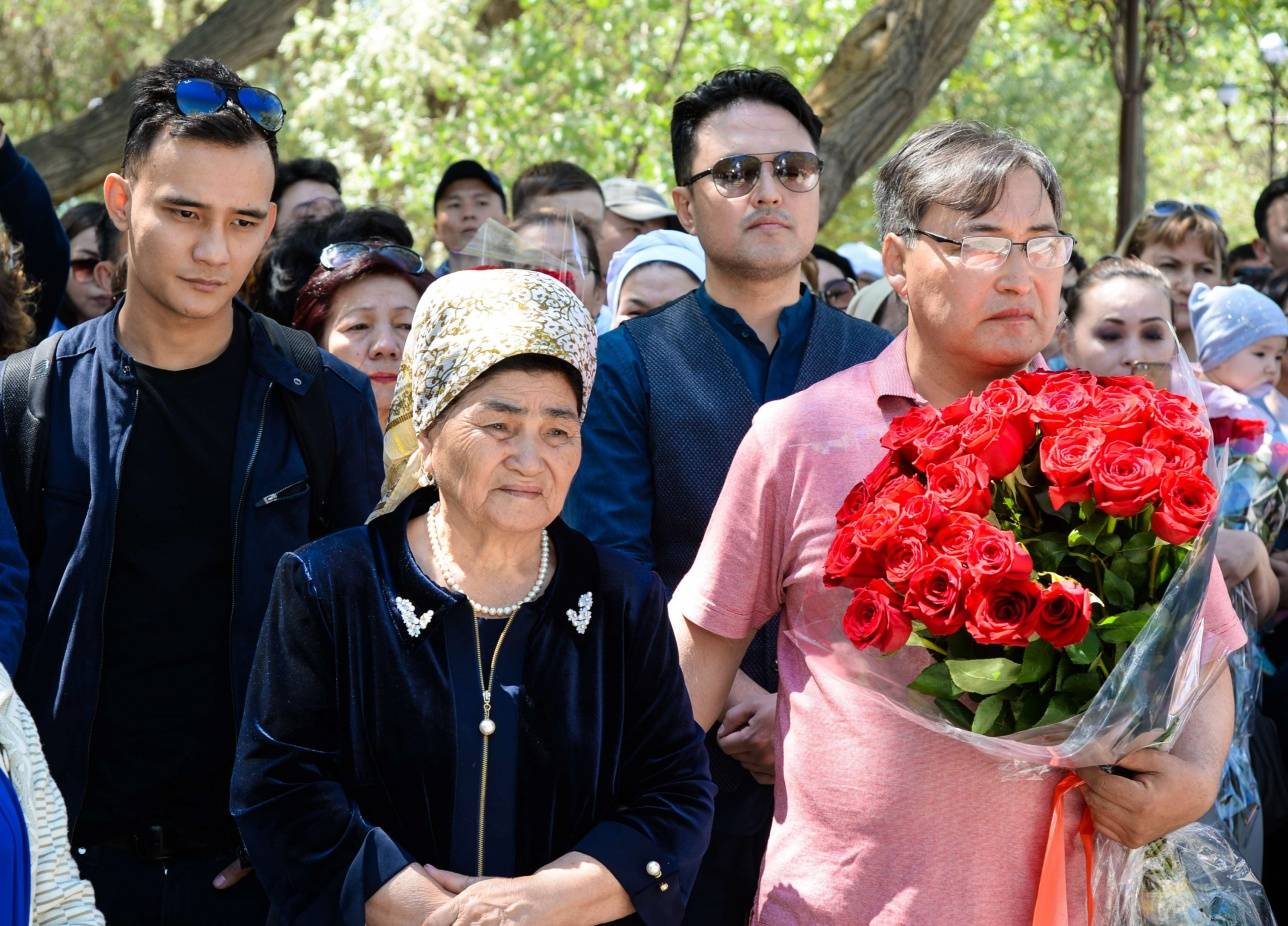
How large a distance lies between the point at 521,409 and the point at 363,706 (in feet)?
2.00

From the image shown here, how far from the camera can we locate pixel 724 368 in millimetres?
4156

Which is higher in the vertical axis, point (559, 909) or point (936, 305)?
point (936, 305)

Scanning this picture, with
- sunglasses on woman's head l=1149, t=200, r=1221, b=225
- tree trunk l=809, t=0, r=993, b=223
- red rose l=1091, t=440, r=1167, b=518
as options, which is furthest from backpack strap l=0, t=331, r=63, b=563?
tree trunk l=809, t=0, r=993, b=223

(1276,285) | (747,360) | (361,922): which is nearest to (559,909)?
(361,922)

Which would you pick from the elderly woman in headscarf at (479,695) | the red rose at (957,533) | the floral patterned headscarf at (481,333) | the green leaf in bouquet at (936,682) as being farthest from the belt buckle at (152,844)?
Answer: the red rose at (957,533)

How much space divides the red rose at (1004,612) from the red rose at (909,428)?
41 centimetres

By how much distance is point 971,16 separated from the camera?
9.48 meters

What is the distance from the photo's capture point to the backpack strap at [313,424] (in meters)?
3.67

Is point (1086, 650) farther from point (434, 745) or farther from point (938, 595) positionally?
point (434, 745)

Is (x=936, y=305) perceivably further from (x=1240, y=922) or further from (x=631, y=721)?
(x=1240, y=922)

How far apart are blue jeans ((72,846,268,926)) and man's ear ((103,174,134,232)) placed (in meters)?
1.48

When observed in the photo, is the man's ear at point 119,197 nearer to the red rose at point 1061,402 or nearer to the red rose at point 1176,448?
the red rose at point 1061,402

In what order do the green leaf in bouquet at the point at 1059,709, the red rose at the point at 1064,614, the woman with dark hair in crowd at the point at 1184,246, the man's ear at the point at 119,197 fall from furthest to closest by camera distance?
the woman with dark hair in crowd at the point at 1184,246 → the man's ear at the point at 119,197 → the green leaf in bouquet at the point at 1059,709 → the red rose at the point at 1064,614

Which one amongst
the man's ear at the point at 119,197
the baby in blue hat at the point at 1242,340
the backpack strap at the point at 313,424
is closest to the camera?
the backpack strap at the point at 313,424
